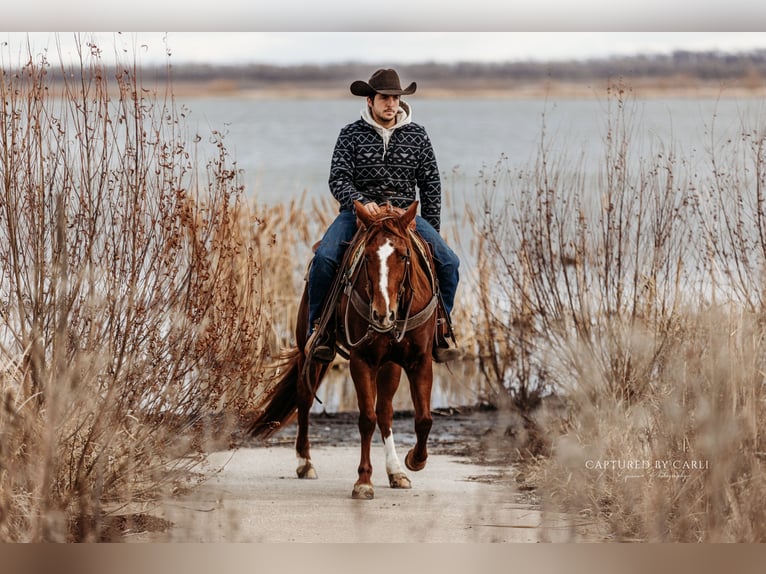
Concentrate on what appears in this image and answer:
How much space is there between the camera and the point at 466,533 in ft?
25.1

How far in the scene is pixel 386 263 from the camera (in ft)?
23.7

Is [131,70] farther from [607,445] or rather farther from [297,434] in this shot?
[607,445]

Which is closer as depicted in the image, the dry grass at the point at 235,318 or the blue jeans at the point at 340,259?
the dry grass at the point at 235,318

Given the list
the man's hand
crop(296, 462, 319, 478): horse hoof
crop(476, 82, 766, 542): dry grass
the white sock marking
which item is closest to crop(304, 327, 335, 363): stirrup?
the white sock marking

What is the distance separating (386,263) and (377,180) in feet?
2.70

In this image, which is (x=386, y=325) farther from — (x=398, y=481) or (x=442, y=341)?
(x=398, y=481)

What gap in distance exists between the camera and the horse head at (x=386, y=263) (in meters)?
7.21

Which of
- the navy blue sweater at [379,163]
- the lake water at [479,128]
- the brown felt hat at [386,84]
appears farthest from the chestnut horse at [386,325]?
the lake water at [479,128]

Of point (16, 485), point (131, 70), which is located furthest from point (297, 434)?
point (131, 70)

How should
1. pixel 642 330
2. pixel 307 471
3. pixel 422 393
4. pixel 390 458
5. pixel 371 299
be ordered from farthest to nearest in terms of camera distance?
1. pixel 307 471
2. pixel 642 330
3. pixel 390 458
4. pixel 422 393
5. pixel 371 299

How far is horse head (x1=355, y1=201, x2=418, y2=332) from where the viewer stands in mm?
7215

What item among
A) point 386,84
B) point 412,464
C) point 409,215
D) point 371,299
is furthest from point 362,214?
point 412,464

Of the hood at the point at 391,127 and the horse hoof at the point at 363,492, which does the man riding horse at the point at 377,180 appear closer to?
the hood at the point at 391,127

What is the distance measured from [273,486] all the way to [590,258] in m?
2.48
